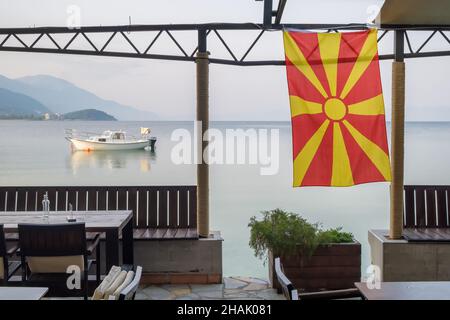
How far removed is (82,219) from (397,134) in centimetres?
363

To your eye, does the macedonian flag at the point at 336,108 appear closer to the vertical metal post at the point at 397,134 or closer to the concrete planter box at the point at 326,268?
the concrete planter box at the point at 326,268

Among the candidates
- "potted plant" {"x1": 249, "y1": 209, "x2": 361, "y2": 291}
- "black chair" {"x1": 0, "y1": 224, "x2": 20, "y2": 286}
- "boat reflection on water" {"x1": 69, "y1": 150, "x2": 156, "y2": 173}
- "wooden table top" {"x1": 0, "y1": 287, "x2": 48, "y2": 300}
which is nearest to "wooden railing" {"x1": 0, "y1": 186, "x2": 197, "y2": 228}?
"potted plant" {"x1": 249, "y1": 209, "x2": 361, "y2": 291}

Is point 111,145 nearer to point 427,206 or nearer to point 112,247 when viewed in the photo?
point 427,206

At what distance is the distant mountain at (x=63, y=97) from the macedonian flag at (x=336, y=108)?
32549 mm

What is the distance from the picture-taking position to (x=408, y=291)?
302 centimetres

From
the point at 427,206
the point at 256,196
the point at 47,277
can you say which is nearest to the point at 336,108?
the point at 427,206

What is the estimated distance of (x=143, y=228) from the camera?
20.0ft

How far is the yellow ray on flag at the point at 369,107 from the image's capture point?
4.26 metres

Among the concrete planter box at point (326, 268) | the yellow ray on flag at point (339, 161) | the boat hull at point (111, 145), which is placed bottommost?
the concrete planter box at point (326, 268)

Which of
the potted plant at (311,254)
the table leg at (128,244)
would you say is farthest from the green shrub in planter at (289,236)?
the table leg at (128,244)

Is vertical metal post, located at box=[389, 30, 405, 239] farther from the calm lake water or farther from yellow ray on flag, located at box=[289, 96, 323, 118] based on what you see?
yellow ray on flag, located at box=[289, 96, 323, 118]

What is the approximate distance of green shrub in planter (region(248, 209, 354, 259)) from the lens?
516 centimetres
